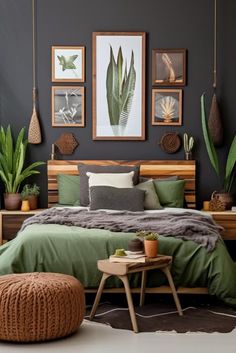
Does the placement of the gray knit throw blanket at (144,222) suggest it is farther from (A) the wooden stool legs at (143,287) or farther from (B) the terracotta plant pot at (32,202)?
(B) the terracotta plant pot at (32,202)

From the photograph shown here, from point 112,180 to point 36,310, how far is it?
288 cm

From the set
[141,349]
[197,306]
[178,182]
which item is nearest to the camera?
[141,349]

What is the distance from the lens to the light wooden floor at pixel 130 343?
413cm

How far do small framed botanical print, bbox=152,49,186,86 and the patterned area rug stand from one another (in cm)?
296

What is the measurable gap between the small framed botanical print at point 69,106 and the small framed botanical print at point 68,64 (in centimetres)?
12

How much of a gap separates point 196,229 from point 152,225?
1.21 ft

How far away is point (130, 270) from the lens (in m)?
4.71

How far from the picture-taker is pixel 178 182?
7.19m

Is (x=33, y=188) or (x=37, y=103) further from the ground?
(x=37, y=103)

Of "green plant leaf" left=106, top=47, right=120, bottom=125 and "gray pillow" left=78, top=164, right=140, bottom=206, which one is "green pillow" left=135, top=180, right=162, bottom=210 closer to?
"gray pillow" left=78, top=164, right=140, bottom=206

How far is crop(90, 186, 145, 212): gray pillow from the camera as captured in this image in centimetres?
653

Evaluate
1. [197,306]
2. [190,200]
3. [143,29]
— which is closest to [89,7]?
[143,29]

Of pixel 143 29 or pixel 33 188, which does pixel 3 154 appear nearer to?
pixel 33 188

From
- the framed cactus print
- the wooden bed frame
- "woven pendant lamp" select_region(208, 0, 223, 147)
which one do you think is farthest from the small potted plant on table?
"woven pendant lamp" select_region(208, 0, 223, 147)
